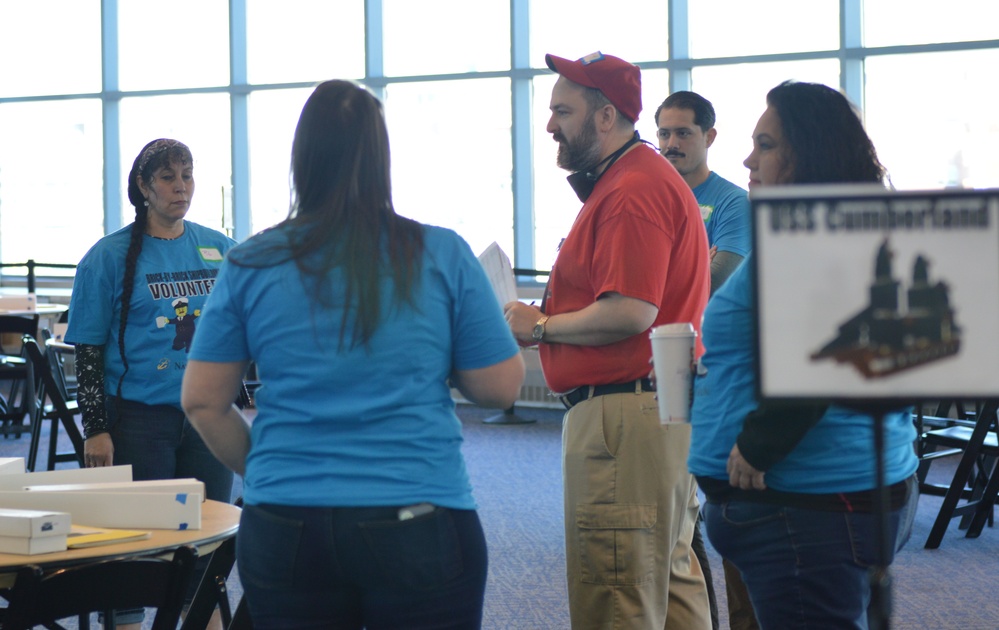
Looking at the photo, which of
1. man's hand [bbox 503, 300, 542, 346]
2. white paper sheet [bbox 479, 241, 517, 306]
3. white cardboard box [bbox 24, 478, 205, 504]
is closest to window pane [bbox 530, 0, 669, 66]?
white paper sheet [bbox 479, 241, 517, 306]

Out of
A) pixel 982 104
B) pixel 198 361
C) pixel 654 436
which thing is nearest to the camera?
pixel 198 361

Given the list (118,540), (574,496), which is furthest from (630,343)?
(118,540)

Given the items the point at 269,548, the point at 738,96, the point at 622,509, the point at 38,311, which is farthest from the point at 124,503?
the point at 738,96

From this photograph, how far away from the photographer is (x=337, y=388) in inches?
58.2

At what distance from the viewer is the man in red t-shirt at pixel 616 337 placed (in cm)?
218

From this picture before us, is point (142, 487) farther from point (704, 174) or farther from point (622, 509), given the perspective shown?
point (704, 174)

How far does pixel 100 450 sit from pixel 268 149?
678 cm

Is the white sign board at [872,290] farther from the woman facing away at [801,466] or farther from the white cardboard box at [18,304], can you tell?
the white cardboard box at [18,304]

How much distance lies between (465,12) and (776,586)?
24.6 feet

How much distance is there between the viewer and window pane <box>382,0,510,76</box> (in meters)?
8.48

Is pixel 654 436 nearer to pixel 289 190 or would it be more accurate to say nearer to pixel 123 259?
pixel 289 190

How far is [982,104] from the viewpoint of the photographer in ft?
24.3

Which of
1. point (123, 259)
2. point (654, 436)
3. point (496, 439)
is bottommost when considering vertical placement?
point (496, 439)

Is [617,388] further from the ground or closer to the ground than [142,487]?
further from the ground
